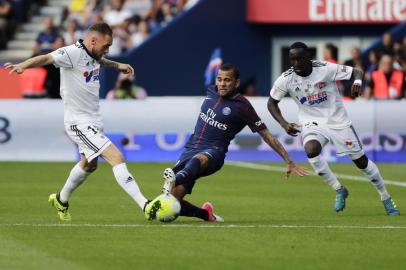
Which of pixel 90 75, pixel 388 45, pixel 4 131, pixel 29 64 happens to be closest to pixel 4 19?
pixel 4 131

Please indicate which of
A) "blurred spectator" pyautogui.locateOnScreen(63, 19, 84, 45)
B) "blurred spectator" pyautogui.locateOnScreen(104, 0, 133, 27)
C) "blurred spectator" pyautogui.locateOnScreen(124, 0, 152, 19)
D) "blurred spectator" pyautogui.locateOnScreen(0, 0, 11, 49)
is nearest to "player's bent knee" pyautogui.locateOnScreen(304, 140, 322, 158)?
"blurred spectator" pyautogui.locateOnScreen(63, 19, 84, 45)

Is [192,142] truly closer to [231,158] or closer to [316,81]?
[316,81]

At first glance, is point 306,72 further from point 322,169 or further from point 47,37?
point 47,37

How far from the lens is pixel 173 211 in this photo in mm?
13016

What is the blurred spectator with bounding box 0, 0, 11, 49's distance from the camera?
33469 mm

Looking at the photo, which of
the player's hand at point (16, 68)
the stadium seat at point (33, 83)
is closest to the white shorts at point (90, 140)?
the player's hand at point (16, 68)

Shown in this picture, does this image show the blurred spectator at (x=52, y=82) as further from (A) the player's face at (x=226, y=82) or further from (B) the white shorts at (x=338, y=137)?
(A) the player's face at (x=226, y=82)

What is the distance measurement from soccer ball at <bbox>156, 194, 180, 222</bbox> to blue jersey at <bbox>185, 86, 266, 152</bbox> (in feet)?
3.32

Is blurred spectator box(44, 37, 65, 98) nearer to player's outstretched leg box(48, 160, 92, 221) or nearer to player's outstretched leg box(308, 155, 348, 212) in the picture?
player's outstretched leg box(308, 155, 348, 212)

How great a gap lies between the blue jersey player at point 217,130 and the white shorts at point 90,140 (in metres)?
0.81

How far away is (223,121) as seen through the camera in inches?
543

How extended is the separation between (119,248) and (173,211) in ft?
5.67

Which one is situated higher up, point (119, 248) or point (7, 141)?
point (119, 248)

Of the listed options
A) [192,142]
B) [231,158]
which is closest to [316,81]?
[192,142]
